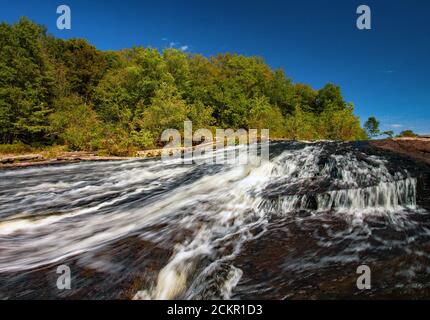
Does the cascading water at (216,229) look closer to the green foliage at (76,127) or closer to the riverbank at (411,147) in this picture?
the riverbank at (411,147)

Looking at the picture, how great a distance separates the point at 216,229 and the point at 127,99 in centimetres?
2407

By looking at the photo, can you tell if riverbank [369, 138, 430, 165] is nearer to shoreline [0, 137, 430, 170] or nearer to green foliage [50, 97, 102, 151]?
shoreline [0, 137, 430, 170]

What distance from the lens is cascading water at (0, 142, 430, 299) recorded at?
3.72 metres

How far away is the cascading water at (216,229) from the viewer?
3.72 metres

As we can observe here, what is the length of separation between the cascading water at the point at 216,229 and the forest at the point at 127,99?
30.6 ft

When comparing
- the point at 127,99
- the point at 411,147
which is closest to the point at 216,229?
the point at 411,147

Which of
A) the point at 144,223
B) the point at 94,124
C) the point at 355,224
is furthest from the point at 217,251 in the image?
the point at 94,124

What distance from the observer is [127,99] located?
1059 inches

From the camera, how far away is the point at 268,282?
11.7ft

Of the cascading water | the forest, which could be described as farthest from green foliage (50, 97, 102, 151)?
the cascading water

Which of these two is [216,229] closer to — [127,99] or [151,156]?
[151,156]

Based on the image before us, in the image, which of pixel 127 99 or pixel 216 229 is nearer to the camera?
pixel 216 229

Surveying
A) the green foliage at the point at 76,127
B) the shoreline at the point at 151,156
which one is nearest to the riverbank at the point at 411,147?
the shoreline at the point at 151,156

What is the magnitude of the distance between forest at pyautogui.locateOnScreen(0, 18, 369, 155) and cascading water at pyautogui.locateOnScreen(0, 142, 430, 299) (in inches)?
367
